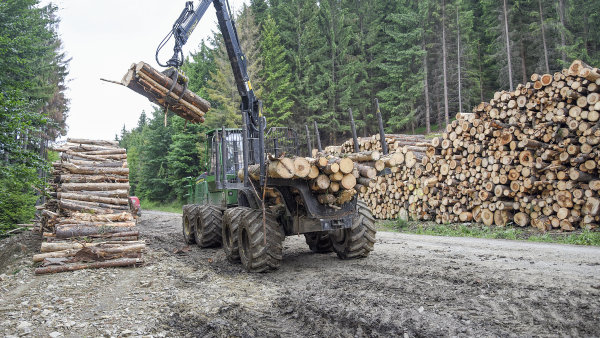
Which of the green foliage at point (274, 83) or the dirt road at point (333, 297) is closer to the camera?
the dirt road at point (333, 297)

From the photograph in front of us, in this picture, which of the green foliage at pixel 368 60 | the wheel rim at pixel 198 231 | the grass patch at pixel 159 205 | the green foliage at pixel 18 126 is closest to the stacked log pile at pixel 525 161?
the wheel rim at pixel 198 231

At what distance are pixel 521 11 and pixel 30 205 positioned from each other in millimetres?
32558

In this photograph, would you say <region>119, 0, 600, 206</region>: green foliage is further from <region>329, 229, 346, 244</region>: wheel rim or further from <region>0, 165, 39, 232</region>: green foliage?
<region>329, 229, 346, 244</region>: wheel rim

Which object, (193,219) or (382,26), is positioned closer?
(193,219)

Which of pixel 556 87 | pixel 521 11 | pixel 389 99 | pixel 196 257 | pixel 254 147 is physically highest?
pixel 521 11

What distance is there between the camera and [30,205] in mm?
15336

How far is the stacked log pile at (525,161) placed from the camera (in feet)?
28.5

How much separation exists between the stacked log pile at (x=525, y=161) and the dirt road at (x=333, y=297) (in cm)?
244

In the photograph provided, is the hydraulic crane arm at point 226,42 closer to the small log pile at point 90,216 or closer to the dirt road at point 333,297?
the small log pile at point 90,216

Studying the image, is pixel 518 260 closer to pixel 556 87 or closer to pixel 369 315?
pixel 369 315

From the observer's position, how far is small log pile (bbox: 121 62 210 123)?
8109 mm

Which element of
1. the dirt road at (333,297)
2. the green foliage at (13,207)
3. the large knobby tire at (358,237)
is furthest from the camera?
the green foliage at (13,207)

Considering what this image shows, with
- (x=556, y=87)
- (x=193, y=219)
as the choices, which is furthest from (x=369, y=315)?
(x=556, y=87)

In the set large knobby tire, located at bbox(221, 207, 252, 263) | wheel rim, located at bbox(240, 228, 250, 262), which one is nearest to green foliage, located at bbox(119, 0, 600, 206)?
large knobby tire, located at bbox(221, 207, 252, 263)
